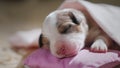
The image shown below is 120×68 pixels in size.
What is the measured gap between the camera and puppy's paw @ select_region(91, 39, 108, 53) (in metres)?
1.04

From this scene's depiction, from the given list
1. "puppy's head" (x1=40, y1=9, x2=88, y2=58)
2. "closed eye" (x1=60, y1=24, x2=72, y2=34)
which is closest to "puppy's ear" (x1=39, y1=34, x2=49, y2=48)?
"puppy's head" (x1=40, y1=9, x2=88, y2=58)

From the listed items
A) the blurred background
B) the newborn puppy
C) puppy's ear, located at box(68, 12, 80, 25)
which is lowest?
the blurred background

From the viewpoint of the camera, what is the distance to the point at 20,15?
6.91ft

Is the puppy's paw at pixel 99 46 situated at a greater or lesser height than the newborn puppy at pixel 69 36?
lesser

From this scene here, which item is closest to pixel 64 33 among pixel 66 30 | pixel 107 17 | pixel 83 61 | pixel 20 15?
pixel 66 30

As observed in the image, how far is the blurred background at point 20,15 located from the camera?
1582 millimetres

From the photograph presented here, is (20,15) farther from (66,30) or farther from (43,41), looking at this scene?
(66,30)

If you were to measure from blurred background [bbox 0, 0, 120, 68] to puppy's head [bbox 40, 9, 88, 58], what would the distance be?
0.32 metres

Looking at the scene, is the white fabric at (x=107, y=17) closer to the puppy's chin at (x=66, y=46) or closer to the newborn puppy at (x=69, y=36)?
the newborn puppy at (x=69, y=36)

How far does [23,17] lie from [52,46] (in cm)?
107

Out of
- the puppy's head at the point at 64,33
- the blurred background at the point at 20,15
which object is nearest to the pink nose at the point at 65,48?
the puppy's head at the point at 64,33

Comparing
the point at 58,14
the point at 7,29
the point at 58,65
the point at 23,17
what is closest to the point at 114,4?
the point at 58,14

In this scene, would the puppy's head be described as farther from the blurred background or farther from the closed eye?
the blurred background

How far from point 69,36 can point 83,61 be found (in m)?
0.10
